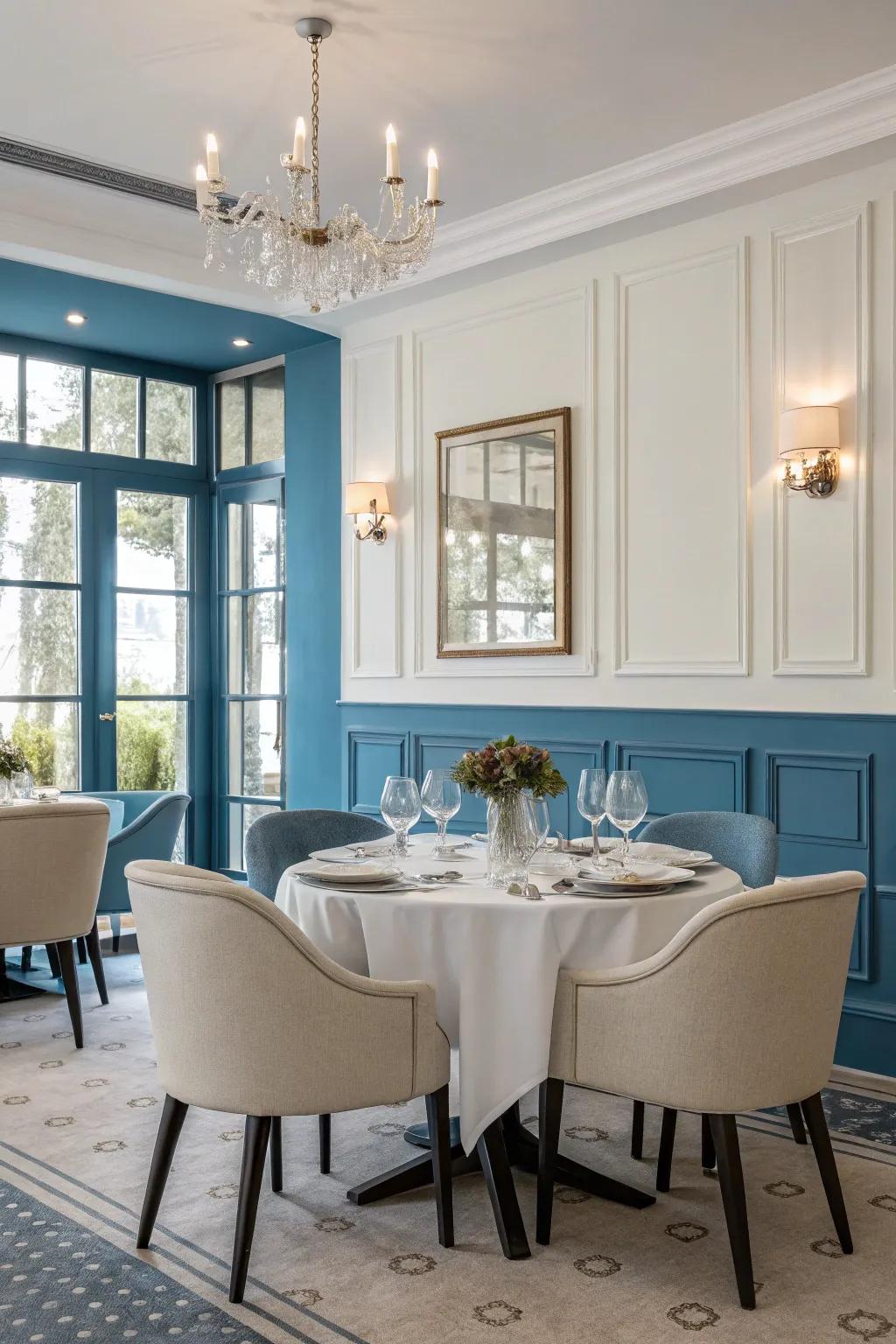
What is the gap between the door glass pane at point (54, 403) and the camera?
635cm

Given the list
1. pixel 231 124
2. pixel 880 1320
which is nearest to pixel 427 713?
pixel 231 124

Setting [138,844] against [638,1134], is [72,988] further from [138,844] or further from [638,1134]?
[638,1134]

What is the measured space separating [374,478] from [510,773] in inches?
126

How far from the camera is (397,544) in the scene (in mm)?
5742

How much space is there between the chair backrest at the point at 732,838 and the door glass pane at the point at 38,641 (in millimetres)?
3752

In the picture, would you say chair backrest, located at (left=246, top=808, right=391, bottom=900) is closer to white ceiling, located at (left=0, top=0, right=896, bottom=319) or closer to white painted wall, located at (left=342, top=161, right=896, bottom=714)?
white painted wall, located at (left=342, top=161, right=896, bottom=714)

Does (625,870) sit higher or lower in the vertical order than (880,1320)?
higher

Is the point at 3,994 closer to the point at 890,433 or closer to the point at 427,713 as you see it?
the point at 427,713

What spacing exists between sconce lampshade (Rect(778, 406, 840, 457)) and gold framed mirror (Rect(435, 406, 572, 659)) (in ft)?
3.58

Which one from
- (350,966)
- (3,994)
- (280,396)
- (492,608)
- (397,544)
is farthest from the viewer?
(280,396)

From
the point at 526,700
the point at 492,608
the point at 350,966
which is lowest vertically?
the point at 350,966

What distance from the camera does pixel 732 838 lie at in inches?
144

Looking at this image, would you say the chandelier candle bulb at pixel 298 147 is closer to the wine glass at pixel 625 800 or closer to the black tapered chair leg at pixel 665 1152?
the wine glass at pixel 625 800

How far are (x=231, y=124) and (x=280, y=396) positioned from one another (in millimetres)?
2545
